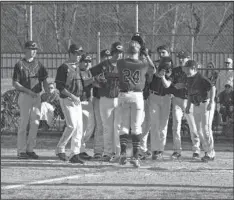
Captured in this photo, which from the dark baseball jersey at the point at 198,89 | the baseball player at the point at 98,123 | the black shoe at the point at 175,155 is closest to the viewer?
the dark baseball jersey at the point at 198,89

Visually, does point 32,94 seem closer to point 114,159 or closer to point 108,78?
point 108,78

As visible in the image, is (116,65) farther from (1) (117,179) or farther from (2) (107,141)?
(1) (117,179)

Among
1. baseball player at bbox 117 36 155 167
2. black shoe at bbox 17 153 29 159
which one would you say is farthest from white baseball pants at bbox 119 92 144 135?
black shoe at bbox 17 153 29 159

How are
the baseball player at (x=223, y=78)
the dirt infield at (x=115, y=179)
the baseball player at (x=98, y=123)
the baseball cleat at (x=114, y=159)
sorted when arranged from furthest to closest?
1. the baseball player at (x=223, y=78)
2. the baseball player at (x=98, y=123)
3. the baseball cleat at (x=114, y=159)
4. the dirt infield at (x=115, y=179)

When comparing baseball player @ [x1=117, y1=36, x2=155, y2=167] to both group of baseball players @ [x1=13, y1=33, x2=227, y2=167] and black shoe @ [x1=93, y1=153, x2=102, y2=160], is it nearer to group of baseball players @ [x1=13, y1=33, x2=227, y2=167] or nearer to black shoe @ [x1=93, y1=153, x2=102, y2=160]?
group of baseball players @ [x1=13, y1=33, x2=227, y2=167]

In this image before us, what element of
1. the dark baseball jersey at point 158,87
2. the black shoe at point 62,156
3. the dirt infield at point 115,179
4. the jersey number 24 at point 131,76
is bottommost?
the dirt infield at point 115,179

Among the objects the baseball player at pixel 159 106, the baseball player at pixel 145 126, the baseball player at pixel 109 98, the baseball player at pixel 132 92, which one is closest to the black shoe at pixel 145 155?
the baseball player at pixel 145 126

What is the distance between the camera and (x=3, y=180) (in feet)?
36.8

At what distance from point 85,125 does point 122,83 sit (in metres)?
1.66

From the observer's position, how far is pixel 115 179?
1133 centimetres

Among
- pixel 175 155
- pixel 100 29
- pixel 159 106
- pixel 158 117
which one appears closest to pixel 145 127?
pixel 158 117

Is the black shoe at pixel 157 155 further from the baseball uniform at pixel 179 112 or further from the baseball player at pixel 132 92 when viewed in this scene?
the baseball player at pixel 132 92

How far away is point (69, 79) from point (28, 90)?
963 millimetres

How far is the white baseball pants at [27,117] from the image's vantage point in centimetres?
1405
